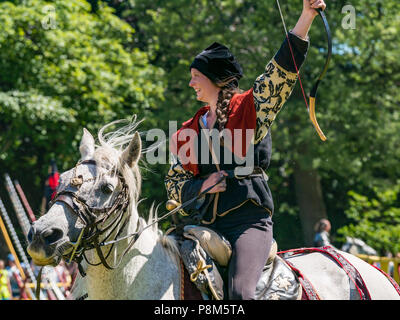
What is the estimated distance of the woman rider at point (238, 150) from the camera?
433 cm

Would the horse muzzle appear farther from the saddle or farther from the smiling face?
the smiling face

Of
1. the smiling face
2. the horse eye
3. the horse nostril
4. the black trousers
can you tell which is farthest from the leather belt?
the horse nostril

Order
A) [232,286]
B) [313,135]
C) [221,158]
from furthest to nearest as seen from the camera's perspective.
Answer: [313,135], [221,158], [232,286]

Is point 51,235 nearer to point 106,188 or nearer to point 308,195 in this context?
point 106,188

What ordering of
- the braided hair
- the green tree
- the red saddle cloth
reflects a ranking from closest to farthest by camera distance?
the braided hair
the red saddle cloth
the green tree

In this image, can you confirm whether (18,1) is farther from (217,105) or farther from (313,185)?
(217,105)

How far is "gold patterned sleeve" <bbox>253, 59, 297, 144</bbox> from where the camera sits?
4.38 meters

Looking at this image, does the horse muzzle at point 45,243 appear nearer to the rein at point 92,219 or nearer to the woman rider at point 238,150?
the rein at point 92,219

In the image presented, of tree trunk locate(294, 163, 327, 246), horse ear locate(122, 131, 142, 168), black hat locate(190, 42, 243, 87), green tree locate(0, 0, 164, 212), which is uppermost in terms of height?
black hat locate(190, 42, 243, 87)

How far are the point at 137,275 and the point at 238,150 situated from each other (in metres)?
1.01

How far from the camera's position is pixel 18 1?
15.8 m

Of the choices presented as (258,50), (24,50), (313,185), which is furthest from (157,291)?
(313,185)

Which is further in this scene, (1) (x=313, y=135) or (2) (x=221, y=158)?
(1) (x=313, y=135)

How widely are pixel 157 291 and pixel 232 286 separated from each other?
1.52ft
